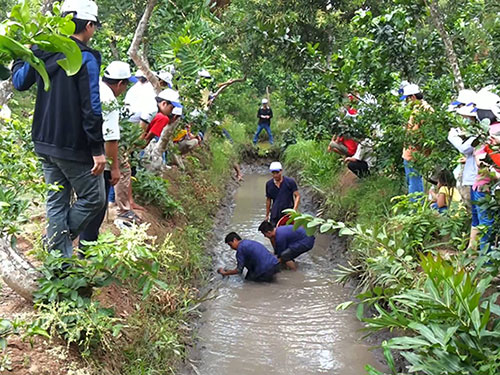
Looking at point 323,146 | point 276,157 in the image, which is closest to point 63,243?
point 323,146

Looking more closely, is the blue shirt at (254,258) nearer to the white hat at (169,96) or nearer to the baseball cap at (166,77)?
the white hat at (169,96)

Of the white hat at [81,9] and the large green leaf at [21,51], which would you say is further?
the white hat at [81,9]

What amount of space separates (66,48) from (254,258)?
212 inches

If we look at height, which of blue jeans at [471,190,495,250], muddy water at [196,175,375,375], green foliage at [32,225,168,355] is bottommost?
muddy water at [196,175,375,375]

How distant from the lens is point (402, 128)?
20.9 feet

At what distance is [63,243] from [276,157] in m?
12.3

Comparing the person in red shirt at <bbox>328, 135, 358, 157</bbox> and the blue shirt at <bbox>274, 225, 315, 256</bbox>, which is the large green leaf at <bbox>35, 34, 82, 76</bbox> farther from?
the person in red shirt at <bbox>328, 135, 358, 157</bbox>

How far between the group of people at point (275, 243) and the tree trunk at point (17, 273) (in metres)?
3.55

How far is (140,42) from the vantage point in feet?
20.0

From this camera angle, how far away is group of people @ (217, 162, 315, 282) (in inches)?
262

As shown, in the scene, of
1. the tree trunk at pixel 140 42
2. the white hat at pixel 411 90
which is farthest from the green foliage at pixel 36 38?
the white hat at pixel 411 90

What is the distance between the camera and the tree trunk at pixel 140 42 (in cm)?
585

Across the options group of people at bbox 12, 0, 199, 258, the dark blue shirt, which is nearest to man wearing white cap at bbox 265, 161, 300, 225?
the dark blue shirt

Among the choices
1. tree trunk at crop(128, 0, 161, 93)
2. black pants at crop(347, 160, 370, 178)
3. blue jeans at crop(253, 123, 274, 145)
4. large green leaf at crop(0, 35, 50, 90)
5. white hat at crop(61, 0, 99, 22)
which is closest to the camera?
large green leaf at crop(0, 35, 50, 90)
